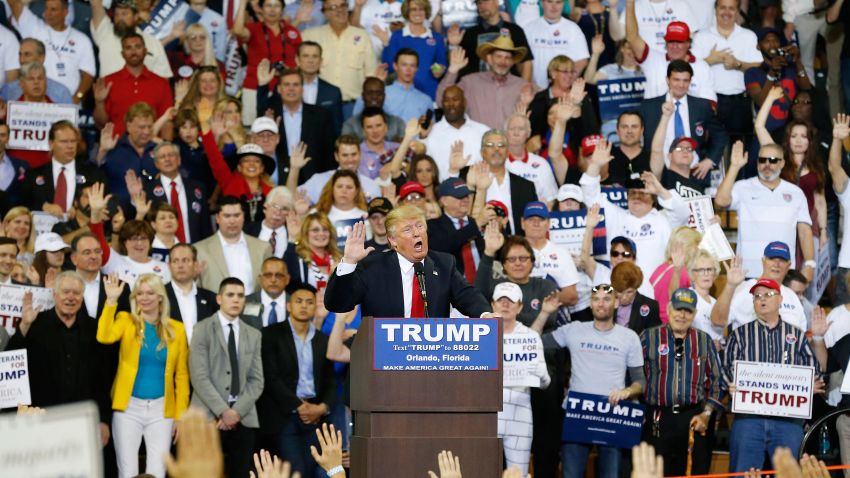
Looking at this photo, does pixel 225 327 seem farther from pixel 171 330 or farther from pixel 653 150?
pixel 653 150

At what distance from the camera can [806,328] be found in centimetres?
Answer: 1143

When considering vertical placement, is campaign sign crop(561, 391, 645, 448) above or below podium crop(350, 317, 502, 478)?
below

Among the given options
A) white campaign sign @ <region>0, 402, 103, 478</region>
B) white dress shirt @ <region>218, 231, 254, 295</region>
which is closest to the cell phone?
white dress shirt @ <region>218, 231, 254, 295</region>

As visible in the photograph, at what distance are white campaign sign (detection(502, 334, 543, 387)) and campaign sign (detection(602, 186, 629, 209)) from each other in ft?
7.94

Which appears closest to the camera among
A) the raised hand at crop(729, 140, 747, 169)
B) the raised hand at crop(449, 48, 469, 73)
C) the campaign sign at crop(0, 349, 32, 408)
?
the campaign sign at crop(0, 349, 32, 408)

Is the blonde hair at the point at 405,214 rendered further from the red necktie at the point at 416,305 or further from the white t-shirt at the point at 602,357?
the white t-shirt at the point at 602,357

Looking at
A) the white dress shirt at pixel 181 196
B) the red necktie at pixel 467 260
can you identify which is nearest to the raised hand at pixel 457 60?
the red necktie at pixel 467 260

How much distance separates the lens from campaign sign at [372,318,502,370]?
658 cm

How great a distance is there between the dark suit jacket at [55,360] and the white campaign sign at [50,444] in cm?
752

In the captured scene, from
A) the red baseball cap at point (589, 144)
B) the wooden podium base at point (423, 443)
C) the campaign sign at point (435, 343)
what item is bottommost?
the wooden podium base at point (423, 443)

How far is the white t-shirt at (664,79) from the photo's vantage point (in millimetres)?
13984

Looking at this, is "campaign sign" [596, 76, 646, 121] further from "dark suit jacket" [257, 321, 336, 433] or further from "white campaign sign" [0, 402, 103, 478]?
"white campaign sign" [0, 402, 103, 478]

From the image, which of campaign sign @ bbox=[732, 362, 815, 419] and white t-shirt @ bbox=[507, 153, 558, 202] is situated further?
white t-shirt @ bbox=[507, 153, 558, 202]

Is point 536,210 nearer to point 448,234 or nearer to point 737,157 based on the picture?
point 448,234
